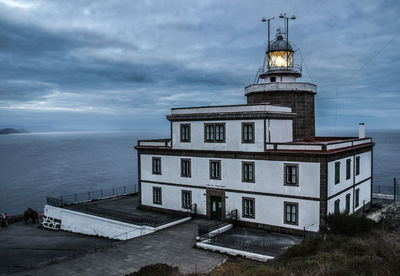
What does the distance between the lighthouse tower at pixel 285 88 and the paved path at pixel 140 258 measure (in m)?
14.6

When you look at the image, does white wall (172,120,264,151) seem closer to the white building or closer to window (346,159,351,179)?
the white building

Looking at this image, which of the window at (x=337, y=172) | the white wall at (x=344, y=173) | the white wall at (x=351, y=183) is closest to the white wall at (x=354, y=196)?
the white wall at (x=351, y=183)

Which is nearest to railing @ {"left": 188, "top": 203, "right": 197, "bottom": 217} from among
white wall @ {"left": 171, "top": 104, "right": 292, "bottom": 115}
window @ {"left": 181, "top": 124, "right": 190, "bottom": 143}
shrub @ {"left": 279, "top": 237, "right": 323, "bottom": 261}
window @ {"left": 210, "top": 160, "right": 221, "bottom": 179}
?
window @ {"left": 210, "top": 160, "right": 221, "bottom": 179}

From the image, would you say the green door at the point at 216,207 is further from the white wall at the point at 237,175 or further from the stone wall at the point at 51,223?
the stone wall at the point at 51,223

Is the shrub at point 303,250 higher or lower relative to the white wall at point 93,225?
higher

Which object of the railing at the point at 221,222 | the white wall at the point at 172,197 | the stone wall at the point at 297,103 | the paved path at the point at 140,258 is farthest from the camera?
the stone wall at the point at 297,103

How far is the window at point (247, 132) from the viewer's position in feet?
76.5

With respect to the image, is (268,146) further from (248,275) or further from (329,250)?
(248,275)

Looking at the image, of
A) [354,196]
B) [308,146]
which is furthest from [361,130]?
[308,146]

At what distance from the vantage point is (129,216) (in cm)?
2653

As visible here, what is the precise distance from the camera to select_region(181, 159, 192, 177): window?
26.5 meters

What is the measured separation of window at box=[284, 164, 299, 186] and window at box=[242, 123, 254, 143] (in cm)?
307

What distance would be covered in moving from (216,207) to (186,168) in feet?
12.7

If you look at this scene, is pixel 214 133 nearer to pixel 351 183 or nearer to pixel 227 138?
pixel 227 138
